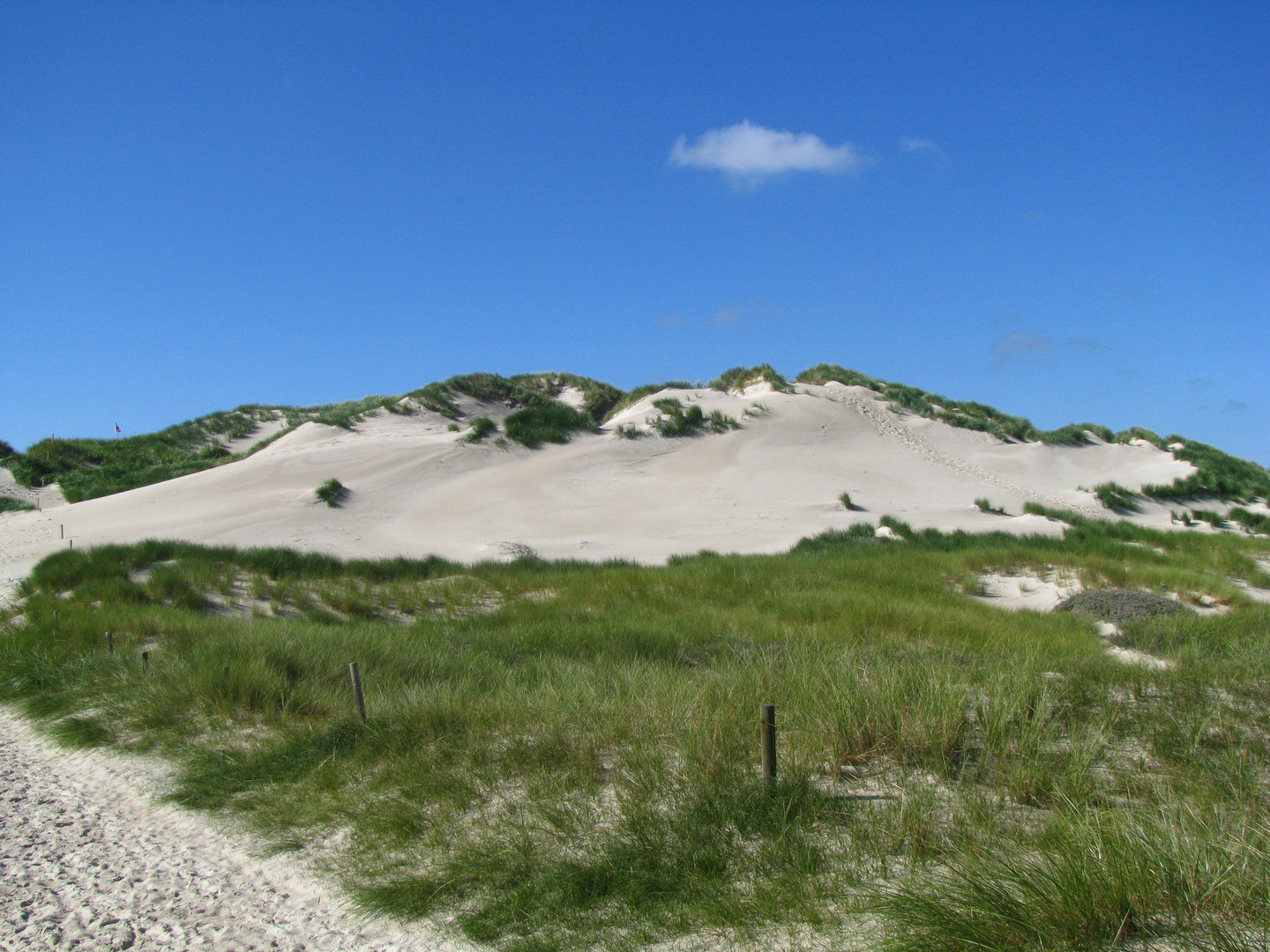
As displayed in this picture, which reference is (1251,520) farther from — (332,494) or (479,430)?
(332,494)

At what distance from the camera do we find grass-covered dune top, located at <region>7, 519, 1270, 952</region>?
303 cm

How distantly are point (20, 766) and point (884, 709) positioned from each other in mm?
6042

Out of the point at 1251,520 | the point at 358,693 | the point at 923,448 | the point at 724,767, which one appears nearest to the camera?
the point at 724,767

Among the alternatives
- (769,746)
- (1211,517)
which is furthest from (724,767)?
(1211,517)

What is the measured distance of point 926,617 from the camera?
30.6ft

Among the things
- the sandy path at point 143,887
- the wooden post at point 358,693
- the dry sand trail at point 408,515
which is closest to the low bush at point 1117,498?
the dry sand trail at point 408,515

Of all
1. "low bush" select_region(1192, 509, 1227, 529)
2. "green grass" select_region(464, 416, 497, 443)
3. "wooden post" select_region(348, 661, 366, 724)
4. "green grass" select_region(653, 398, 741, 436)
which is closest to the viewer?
"wooden post" select_region(348, 661, 366, 724)

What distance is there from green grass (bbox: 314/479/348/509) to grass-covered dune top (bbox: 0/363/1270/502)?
6.32 meters

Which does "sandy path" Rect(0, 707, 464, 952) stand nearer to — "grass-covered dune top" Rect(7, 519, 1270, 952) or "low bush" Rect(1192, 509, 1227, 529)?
"grass-covered dune top" Rect(7, 519, 1270, 952)

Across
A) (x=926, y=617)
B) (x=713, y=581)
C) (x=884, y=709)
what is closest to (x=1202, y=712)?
(x=884, y=709)

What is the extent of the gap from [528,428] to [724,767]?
71.4ft

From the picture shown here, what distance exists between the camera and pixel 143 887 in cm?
388

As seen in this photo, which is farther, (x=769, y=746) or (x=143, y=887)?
(x=769, y=746)

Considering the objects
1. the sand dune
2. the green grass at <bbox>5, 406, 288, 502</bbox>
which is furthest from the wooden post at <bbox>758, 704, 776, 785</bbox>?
the green grass at <bbox>5, 406, 288, 502</bbox>
